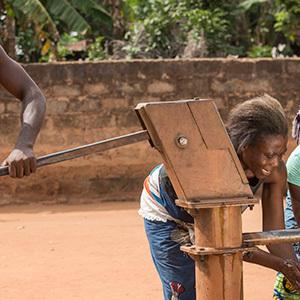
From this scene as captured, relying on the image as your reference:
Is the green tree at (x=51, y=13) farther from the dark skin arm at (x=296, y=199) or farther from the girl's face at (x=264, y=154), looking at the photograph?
the girl's face at (x=264, y=154)

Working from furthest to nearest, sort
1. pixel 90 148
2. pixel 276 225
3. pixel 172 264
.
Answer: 1. pixel 172 264
2. pixel 276 225
3. pixel 90 148

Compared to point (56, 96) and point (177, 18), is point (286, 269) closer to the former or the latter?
point (56, 96)

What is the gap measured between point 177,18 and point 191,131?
11.9 metres

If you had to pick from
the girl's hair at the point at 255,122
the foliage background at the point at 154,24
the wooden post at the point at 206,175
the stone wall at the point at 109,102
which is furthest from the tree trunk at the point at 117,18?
the wooden post at the point at 206,175

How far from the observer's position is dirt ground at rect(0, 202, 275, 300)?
217 inches

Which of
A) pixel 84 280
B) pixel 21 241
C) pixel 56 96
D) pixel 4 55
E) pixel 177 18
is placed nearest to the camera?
pixel 4 55

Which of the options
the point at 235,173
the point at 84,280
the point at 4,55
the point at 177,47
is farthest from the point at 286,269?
the point at 177,47

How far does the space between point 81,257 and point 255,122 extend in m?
3.70

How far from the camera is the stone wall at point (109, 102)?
9.05 metres

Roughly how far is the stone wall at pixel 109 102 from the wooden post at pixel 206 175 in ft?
21.6

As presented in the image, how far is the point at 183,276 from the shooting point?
3.36 meters

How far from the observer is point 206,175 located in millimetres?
2500

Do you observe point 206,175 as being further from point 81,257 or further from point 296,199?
point 81,257

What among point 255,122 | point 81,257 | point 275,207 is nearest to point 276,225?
point 275,207
